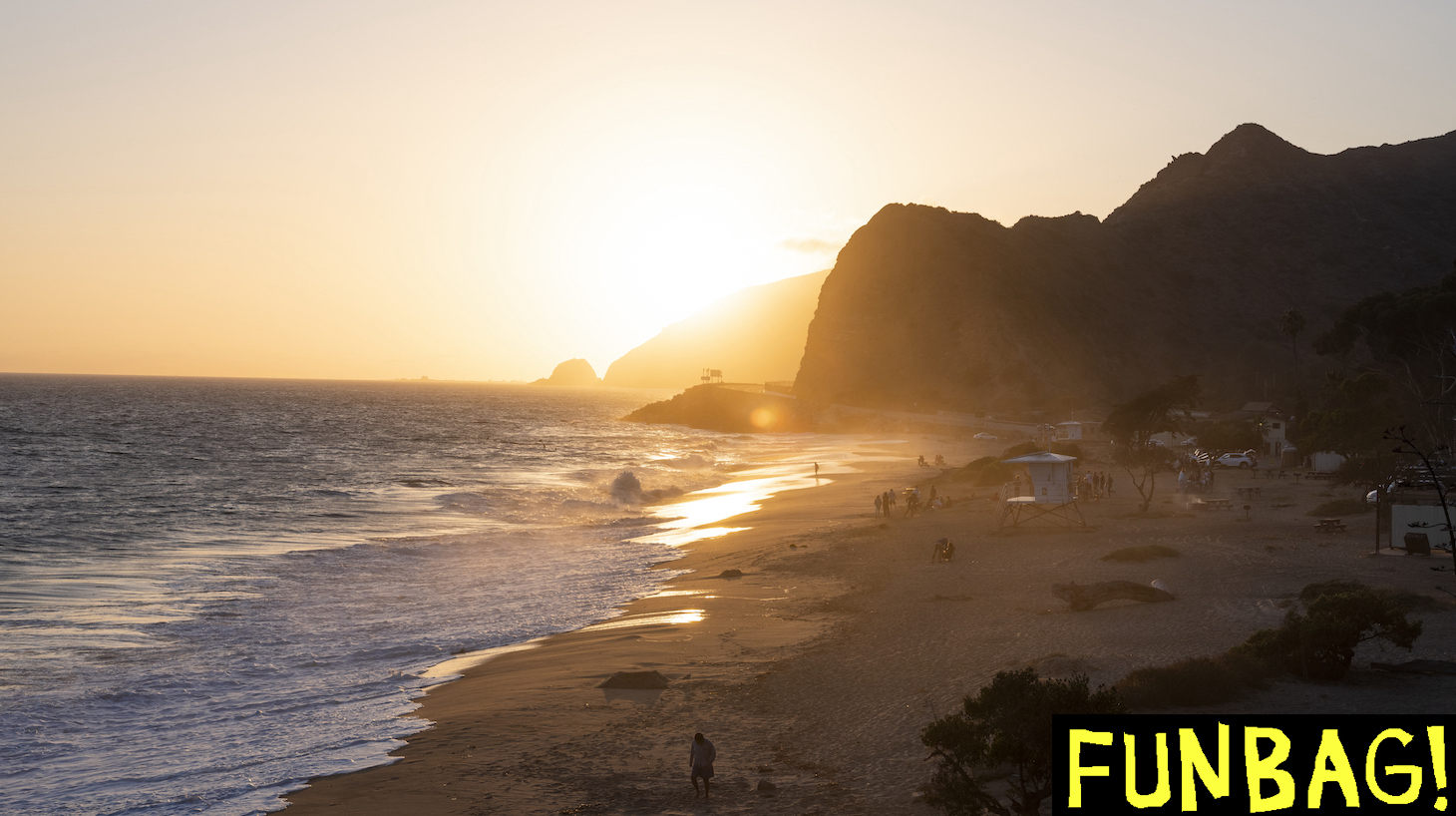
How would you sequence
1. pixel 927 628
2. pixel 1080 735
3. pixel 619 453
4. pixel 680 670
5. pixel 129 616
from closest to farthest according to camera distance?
pixel 1080 735
pixel 680 670
pixel 927 628
pixel 129 616
pixel 619 453

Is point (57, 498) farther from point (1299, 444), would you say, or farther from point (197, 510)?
point (1299, 444)

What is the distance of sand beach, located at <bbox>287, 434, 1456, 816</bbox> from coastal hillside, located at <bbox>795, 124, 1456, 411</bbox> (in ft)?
276

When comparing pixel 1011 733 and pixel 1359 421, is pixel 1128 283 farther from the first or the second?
pixel 1011 733

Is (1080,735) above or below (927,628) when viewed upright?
above

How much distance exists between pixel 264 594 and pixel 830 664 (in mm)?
15835

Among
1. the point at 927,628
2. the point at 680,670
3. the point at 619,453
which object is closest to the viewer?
the point at 680,670

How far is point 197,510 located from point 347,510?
622 centimetres

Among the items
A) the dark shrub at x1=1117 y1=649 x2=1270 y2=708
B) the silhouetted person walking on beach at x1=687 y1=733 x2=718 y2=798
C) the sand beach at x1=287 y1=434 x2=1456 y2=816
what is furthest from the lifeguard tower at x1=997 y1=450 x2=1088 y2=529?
the silhouetted person walking on beach at x1=687 y1=733 x2=718 y2=798

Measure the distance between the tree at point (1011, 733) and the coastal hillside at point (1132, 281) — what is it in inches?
3906

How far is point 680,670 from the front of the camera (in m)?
15.4

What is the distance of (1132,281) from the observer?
418 feet

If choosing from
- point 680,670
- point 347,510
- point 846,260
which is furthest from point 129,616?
point 846,260

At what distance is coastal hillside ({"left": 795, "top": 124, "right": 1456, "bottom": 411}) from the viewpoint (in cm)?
11144

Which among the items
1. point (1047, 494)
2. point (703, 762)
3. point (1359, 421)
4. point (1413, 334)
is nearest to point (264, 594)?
point (703, 762)
